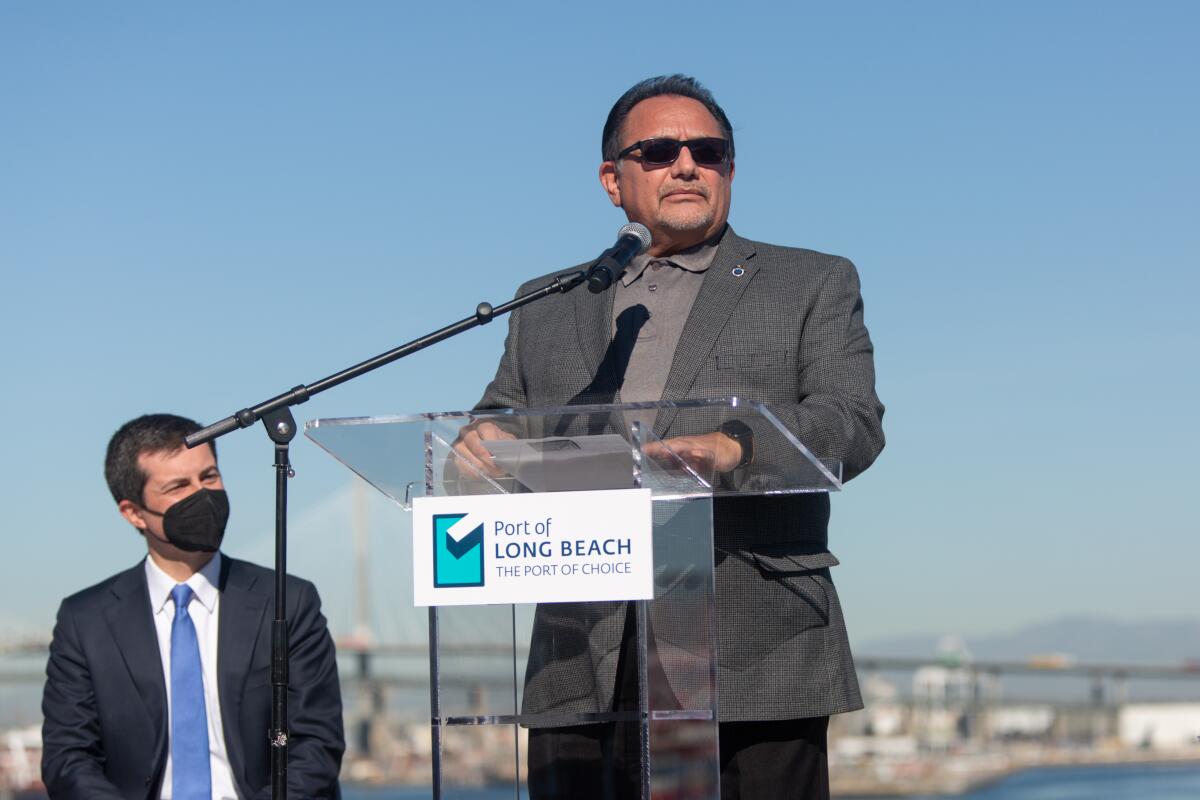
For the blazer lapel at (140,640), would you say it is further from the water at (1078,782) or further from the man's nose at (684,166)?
the water at (1078,782)

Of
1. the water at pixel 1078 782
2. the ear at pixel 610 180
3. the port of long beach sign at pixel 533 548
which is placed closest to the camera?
the port of long beach sign at pixel 533 548

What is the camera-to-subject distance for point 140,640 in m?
3.56

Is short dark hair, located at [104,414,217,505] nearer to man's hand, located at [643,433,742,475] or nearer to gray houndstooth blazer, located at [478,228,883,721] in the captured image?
gray houndstooth blazer, located at [478,228,883,721]

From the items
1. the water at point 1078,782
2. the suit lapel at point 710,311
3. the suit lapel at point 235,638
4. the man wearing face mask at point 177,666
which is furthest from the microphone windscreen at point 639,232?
the water at point 1078,782

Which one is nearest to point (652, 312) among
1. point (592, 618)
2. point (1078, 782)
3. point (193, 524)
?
point (592, 618)

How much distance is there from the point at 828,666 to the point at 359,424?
0.84 m

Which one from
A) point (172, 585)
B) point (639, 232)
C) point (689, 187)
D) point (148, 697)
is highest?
point (689, 187)

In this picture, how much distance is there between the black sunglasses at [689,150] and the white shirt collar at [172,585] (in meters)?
1.63

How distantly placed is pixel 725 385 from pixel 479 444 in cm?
53

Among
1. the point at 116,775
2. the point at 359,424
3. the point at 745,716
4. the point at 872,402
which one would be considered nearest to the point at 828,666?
the point at 745,716

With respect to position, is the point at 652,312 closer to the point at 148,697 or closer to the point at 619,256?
the point at 619,256

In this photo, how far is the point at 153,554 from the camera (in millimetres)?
3689

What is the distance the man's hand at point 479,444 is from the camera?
6.88ft

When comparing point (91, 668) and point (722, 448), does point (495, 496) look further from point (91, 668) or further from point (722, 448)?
point (91, 668)
